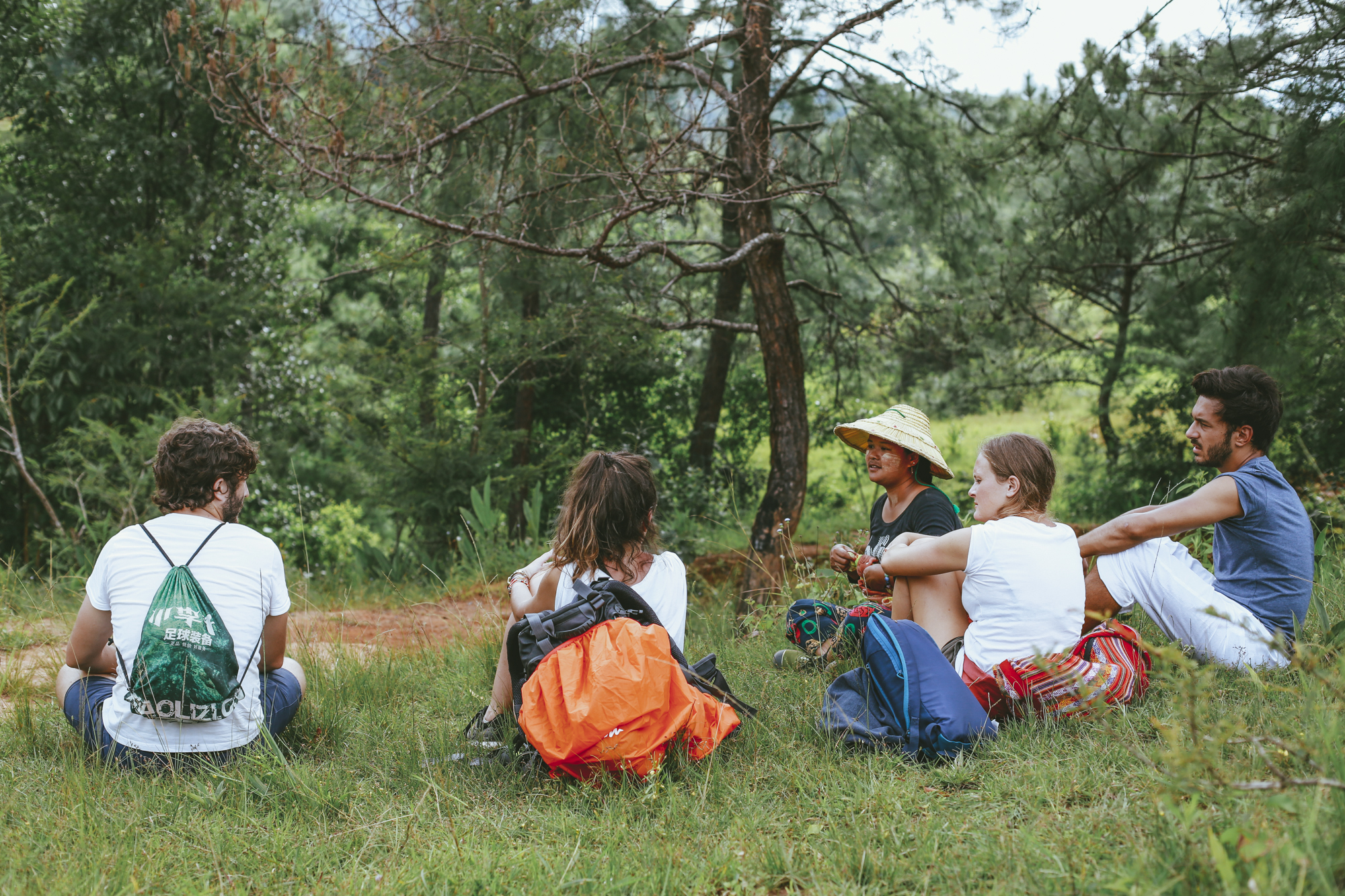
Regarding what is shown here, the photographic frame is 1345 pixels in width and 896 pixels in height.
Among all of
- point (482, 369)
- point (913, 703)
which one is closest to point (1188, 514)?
point (913, 703)

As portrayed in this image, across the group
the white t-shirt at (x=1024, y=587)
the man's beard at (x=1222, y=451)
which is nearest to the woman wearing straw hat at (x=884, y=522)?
the white t-shirt at (x=1024, y=587)

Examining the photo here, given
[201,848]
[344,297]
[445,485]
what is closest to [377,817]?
[201,848]

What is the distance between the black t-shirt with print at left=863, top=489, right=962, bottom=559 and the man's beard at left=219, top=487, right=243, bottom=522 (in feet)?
7.12

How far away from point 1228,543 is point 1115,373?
6.57 metres

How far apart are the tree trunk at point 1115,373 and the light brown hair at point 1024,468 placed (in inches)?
270

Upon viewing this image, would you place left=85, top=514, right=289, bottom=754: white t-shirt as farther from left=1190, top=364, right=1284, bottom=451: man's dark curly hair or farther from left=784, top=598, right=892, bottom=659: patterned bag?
left=1190, top=364, right=1284, bottom=451: man's dark curly hair

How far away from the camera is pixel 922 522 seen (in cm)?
331

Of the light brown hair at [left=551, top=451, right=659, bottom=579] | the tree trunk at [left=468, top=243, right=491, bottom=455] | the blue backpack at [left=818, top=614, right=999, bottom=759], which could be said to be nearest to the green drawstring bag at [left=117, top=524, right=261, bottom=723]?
the light brown hair at [left=551, top=451, right=659, bottom=579]

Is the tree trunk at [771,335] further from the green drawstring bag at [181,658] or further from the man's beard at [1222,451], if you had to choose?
the green drawstring bag at [181,658]

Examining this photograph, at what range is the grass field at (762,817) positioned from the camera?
1.71m

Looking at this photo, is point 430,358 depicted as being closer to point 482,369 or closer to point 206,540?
point 482,369

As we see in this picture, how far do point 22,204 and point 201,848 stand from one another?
842 centimetres

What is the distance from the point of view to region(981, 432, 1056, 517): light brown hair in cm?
289

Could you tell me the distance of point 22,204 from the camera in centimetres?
833
